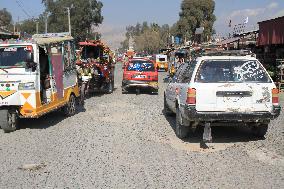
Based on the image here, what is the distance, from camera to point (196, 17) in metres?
74.9

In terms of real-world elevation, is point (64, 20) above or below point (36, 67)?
above

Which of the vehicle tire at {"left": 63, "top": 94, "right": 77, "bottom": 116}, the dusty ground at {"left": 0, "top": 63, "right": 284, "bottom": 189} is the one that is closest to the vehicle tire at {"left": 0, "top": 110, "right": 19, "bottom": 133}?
the dusty ground at {"left": 0, "top": 63, "right": 284, "bottom": 189}

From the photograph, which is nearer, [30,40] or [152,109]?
[30,40]

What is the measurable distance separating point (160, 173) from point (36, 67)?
531 cm

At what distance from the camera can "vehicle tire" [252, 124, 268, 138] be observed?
9.23 metres

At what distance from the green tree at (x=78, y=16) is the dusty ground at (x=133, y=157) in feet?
283

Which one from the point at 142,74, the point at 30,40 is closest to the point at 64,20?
the point at 142,74

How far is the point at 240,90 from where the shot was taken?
8.50 meters

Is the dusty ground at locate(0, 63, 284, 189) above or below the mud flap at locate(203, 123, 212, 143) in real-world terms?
below

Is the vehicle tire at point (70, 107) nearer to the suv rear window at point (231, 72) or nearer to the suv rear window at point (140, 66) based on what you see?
the suv rear window at point (231, 72)

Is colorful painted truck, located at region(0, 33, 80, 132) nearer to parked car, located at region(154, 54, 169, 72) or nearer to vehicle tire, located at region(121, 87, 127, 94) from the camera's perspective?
vehicle tire, located at region(121, 87, 127, 94)

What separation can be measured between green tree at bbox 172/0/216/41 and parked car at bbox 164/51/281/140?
65.8 metres

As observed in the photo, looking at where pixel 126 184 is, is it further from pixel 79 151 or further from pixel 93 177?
pixel 79 151

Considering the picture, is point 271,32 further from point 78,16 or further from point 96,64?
point 78,16
